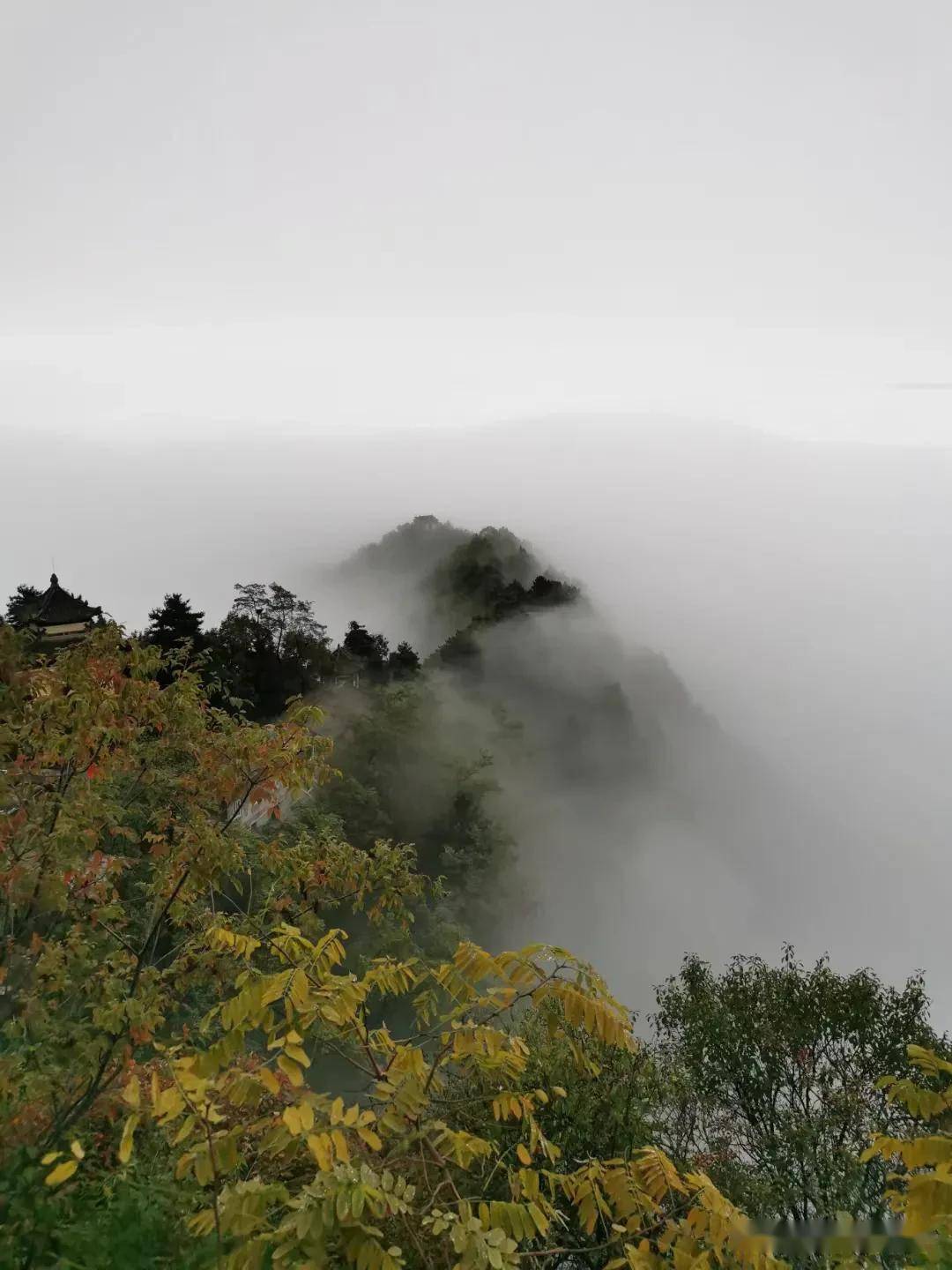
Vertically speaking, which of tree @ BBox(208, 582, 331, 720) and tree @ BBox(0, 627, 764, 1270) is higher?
tree @ BBox(0, 627, 764, 1270)

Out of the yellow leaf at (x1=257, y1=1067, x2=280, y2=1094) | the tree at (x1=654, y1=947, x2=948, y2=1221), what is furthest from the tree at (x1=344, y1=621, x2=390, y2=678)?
the yellow leaf at (x1=257, y1=1067, x2=280, y2=1094)

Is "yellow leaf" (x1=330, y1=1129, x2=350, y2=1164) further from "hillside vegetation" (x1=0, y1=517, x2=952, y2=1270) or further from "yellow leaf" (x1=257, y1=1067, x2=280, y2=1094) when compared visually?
"yellow leaf" (x1=257, y1=1067, x2=280, y2=1094)

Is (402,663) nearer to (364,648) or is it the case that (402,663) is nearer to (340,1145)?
(364,648)

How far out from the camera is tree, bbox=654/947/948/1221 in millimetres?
15477

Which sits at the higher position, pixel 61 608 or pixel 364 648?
pixel 61 608

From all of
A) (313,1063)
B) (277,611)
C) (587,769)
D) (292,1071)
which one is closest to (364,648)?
(277,611)

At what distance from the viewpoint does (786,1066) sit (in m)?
17.3

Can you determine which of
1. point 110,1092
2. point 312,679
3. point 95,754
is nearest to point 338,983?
point 110,1092

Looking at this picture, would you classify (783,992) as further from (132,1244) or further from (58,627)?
(58,627)

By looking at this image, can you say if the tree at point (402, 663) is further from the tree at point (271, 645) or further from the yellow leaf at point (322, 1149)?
the yellow leaf at point (322, 1149)

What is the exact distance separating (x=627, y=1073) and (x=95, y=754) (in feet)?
33.9

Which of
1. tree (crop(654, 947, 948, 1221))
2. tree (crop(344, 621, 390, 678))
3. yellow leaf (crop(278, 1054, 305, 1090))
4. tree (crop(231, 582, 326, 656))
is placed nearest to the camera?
yellow leaf (crop(278, 1054, 305, 1090))

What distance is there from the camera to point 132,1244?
11.2 ft

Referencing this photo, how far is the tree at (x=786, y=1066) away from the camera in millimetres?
15477
